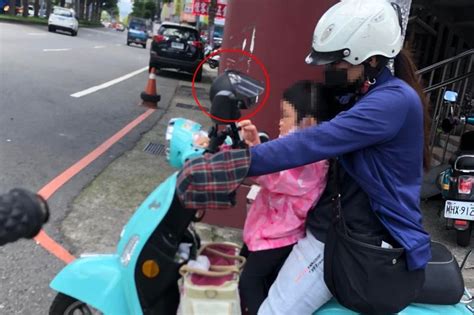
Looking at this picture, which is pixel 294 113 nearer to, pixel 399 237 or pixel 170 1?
pixel 399 237

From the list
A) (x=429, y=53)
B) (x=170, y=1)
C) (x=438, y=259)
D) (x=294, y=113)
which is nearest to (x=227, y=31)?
(x=294, y=113)

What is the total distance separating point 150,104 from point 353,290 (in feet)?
31.3

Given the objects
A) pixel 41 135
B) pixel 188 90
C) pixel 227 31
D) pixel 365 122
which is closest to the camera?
pixel 365 122

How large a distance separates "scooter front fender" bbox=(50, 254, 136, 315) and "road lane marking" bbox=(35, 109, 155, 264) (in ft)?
0.73

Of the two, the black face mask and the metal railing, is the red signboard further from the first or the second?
the black face mask

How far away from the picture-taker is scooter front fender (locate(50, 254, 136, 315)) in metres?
2.01

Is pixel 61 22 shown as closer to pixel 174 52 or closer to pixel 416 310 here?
pixel 174 52

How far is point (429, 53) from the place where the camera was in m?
12.0

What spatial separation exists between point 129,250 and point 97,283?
27 centimetres

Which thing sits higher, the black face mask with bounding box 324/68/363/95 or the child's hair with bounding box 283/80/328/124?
the black face mask with bounding box 324/68/363/95

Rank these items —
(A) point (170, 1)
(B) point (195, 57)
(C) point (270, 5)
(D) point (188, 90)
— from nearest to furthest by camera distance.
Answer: (C) point (270, 5) → (D) point (188, 90) → (B) point (195, 57) → (A) point (170, 1)

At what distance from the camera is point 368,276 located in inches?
69.7

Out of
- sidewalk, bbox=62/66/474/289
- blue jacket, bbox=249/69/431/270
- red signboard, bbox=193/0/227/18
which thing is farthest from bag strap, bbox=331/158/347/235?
red signboard, bbox=193/0/227/18

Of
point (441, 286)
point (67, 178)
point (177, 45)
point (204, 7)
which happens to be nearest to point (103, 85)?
point (177, 45)
